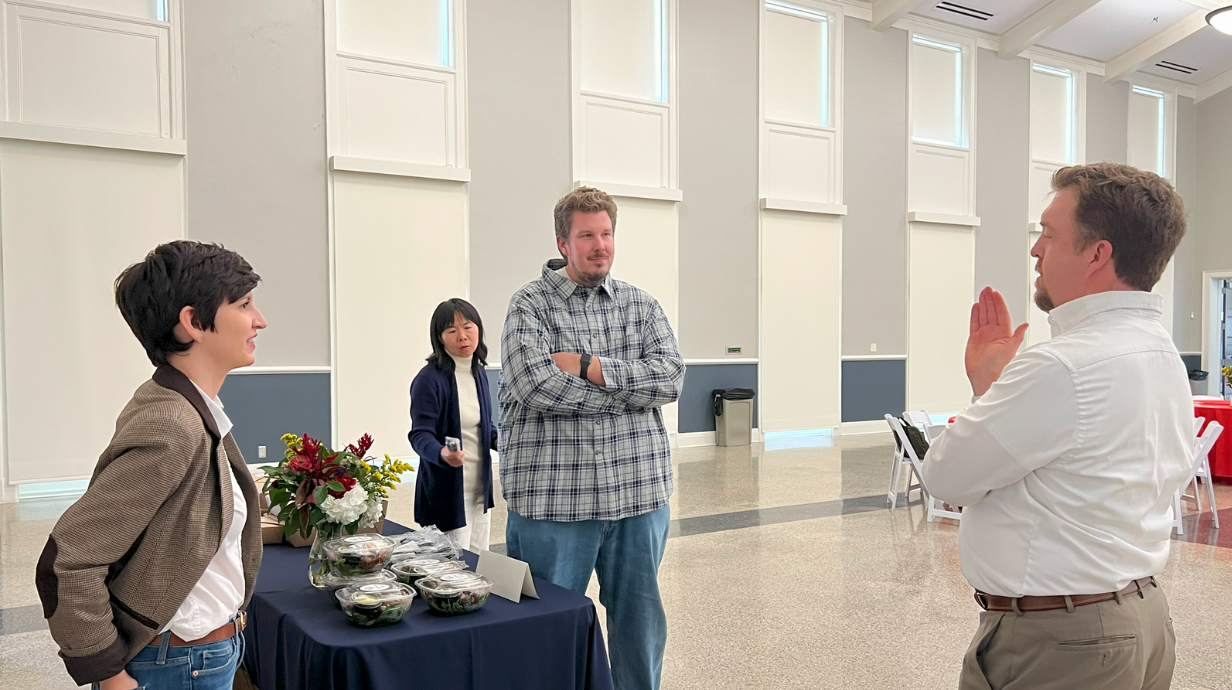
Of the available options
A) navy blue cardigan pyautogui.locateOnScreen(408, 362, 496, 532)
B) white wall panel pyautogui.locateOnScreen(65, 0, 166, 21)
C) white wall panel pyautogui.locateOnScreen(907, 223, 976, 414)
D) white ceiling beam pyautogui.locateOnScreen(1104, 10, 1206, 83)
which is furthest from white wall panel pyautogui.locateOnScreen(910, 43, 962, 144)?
navy blue cardigan pyautogui.locateOnScreen(408, 362, 496, 532)

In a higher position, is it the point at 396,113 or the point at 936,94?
the point at 936,94

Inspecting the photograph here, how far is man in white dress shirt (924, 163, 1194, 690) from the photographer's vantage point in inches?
61.5

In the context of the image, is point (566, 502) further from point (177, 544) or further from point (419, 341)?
point (419, 341)

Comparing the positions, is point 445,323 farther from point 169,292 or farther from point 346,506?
A: point 169,292

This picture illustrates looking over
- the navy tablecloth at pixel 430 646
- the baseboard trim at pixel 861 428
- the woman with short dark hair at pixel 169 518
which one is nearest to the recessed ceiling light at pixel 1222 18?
the baseboard trim at pixel 861 428

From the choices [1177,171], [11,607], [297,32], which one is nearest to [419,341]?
[297,32]

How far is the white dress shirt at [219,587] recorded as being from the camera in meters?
1.62

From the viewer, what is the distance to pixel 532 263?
10125mm

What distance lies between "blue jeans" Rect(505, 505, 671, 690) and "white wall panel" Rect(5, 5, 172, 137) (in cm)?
717

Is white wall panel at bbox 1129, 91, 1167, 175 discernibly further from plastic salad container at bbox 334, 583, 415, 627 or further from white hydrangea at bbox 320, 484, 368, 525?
plastic salad container at bbox 334, 583, 415, 627

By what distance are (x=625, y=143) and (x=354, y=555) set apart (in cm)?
909

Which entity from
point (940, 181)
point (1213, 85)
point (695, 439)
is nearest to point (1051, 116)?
point (940, 181)

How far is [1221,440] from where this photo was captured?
8.25m

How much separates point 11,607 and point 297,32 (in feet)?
20.3
